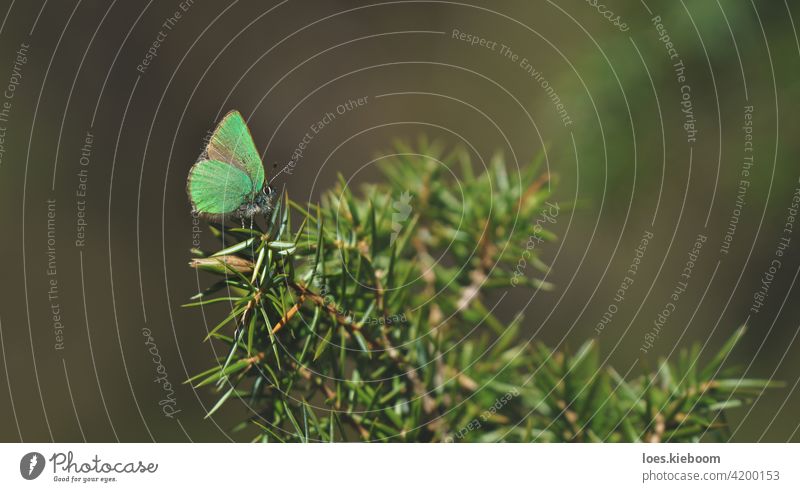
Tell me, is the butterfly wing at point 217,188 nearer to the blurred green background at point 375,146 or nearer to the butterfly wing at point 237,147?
the butterfly wing at point 237,147

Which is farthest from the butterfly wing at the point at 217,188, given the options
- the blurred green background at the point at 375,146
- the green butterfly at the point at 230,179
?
the blurred green background at the point at 375,146

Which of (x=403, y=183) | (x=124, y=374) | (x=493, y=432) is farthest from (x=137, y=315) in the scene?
(x=493, y=432)

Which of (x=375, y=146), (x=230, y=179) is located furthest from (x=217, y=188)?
(x=375, y=146)

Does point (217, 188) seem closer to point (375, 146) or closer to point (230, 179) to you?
point (230, 179)

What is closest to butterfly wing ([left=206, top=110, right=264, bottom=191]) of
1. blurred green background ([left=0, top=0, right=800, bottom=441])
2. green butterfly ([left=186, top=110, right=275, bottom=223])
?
green butterfly ([left=186, top=110, right=275, bottom=223])

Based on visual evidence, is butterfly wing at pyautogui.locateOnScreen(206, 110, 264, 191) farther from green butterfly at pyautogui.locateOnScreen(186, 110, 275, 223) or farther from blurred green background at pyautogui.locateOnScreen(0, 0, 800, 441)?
blurred green background at pyautogui.locateOnScreen(0, 0, 800, 441)
